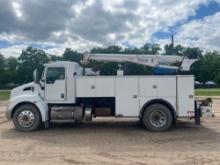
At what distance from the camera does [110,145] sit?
1195cm

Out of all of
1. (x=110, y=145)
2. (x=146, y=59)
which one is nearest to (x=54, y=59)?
(x=146, y=59)

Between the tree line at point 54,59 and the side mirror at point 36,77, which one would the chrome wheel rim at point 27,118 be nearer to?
the side mirror at point 36,77

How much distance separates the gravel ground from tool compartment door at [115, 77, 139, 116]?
31.6 inches

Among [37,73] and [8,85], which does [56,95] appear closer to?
[37,73]

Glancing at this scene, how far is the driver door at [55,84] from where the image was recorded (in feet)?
50.3

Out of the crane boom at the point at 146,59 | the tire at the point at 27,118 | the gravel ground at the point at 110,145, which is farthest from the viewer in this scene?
the crane boom at the point at 146,59

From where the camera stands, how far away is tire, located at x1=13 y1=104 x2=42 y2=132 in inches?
591

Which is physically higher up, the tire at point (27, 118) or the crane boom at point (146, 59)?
the crane boom at point (146, 59)

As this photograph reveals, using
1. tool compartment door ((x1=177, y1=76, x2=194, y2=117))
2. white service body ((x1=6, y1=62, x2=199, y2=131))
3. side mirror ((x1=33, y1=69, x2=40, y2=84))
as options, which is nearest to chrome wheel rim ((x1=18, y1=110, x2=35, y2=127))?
white service body ((x1=6, y1=62, x2=199, y2=131))

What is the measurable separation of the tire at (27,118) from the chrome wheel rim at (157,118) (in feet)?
13.6

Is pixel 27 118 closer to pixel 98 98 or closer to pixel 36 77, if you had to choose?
pixel 36 77

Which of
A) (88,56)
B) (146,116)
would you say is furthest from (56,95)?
(146,116)

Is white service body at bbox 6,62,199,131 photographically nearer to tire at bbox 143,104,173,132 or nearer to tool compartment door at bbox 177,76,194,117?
tool compartment door at bbox 177,76,194,117

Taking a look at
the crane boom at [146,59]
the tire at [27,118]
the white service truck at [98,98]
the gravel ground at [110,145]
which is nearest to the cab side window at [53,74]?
the white service truck at [98,98]
